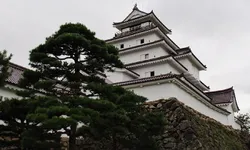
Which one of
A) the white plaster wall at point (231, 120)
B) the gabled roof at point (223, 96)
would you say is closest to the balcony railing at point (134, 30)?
the gabled roof at point (223, 96)

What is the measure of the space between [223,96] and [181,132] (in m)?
10.9

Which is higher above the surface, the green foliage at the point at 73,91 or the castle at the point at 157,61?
the castle at the point at 157,61

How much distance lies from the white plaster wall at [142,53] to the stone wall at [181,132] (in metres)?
7.35

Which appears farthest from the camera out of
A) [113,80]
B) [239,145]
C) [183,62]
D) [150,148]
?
[183,62]

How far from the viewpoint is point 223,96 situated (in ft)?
70.9

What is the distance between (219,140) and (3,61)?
1094 centimetres

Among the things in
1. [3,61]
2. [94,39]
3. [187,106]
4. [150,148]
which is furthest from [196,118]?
[3,61]

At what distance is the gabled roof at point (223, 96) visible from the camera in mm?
21062

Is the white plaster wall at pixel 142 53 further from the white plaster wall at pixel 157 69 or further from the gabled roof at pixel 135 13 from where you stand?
the gabled roof at pixel 135 13

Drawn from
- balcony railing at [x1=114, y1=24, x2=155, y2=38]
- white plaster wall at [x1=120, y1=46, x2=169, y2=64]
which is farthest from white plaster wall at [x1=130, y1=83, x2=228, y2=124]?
balcony railing at [x1=114, y1=24, x2=155, y2=38]

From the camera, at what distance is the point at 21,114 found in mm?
8305

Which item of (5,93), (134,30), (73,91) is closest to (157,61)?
(134,30)

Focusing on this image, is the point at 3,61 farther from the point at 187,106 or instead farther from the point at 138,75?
the point at 138,75

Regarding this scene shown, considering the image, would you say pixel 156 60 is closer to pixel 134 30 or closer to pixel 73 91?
pixel 134 30
